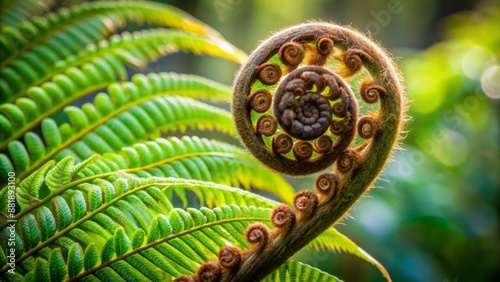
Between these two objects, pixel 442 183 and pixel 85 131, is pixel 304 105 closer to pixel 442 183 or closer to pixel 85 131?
pixel 85 131

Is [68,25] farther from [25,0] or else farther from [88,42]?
[25,0]

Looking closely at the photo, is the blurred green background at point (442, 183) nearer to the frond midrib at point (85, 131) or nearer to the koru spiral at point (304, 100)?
the frond midrib at point (85, 131)

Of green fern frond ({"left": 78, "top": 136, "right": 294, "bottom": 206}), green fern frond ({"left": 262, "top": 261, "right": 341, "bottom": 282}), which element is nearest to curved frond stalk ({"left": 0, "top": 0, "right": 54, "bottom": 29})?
green fern frond ({"left": 78, "top": 136, "right": 294, "bottom": 206})

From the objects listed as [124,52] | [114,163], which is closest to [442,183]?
[124,52]

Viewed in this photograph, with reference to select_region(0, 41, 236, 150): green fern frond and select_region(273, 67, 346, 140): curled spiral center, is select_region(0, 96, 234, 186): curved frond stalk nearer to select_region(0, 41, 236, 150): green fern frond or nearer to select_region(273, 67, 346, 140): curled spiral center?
select_region(0, 41, 236, 150): green fern frond

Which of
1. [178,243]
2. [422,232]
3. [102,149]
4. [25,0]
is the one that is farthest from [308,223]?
[422,232]

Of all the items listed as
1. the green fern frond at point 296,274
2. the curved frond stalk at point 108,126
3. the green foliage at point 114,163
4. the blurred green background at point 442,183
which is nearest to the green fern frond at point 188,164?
the green foliage at point 114,163

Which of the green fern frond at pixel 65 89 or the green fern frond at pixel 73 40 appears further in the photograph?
the green fern frond at pixel 73 40
